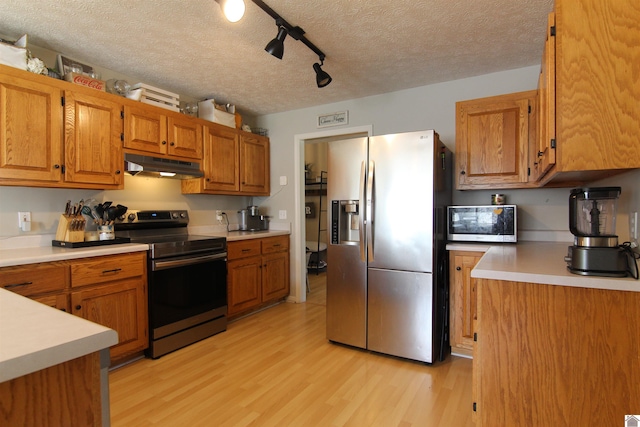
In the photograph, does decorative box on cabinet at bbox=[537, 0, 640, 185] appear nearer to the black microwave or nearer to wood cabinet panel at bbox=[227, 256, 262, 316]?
the black microwave

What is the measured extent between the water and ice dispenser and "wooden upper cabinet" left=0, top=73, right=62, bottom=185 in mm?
2042

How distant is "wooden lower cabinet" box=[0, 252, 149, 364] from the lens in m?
1.95

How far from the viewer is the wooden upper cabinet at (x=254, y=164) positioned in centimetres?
385

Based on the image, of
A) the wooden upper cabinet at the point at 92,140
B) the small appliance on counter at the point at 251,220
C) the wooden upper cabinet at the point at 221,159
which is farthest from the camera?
the small appliance on counter at the point at 251,220

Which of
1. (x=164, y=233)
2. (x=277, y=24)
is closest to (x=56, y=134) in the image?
(x=164, y=233)

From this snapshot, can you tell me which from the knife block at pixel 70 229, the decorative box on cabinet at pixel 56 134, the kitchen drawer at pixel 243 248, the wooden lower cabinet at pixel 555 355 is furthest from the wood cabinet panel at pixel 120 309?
the wooden lower cabinet at pixel 555 355

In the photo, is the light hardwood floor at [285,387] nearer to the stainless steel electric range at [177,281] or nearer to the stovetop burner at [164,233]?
the stainless steel electric range at [177,281]

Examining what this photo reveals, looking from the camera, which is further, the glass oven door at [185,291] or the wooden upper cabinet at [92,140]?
the glass oven door at [185,291]

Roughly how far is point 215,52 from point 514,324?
2.63 meters

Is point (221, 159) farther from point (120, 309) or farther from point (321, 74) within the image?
point (120, 309)

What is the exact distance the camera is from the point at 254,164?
13.1ft

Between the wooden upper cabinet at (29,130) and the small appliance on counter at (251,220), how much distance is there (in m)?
1.94

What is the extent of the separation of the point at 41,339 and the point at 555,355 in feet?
5.43

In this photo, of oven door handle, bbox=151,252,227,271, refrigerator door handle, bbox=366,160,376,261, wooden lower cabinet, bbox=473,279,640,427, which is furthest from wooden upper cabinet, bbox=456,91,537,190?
oven door handle, bbox=151,252,227,271
